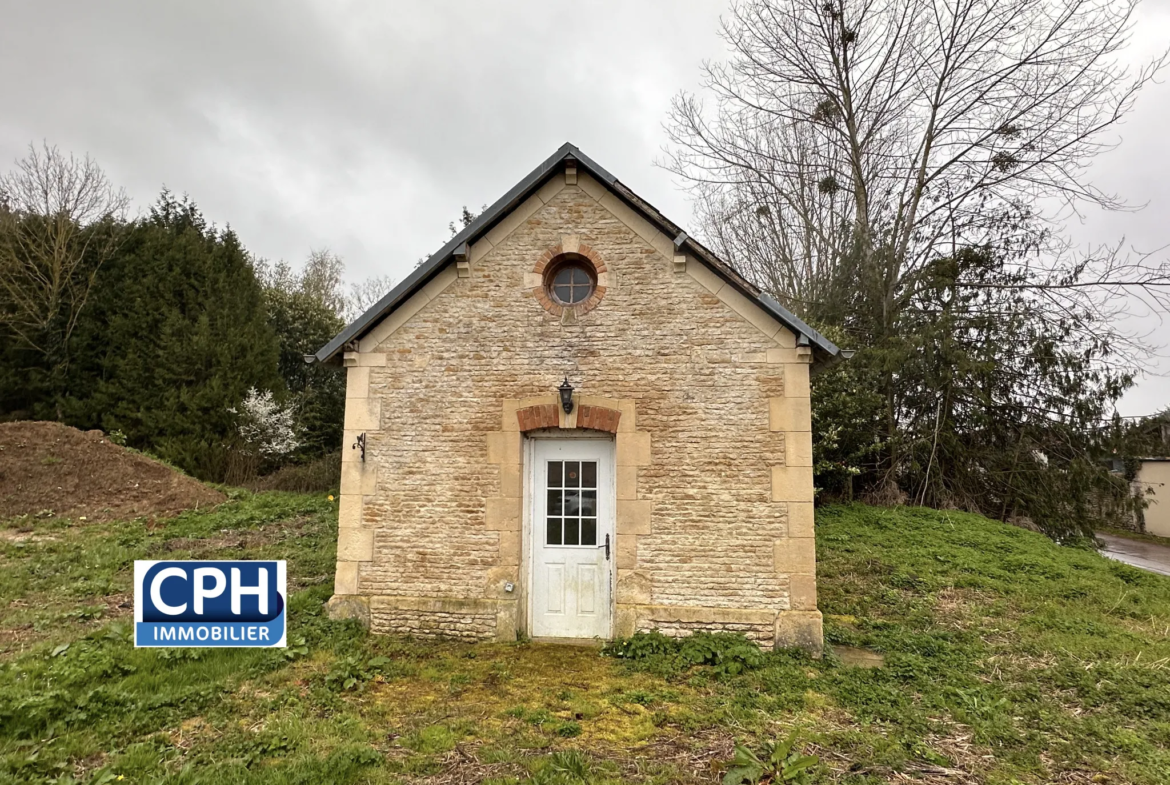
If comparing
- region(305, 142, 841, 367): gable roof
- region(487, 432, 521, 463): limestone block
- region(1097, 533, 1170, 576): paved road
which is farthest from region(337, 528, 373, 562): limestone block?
region(1097, 533, 1170, 576): paved road

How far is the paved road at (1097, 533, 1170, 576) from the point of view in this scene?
17752 millimetres

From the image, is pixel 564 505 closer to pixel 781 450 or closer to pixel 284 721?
pixel 781 450

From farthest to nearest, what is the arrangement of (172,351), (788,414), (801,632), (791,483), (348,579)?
(172,351) → (348,579) → (788,414) → (791,483) → (801,632)

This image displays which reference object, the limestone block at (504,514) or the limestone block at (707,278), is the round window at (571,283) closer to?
the limestone block at (707,278)

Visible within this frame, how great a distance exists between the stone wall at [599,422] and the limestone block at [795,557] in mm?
15

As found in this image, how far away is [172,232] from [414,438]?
58.0 ft

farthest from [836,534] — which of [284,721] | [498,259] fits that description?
[284,721]

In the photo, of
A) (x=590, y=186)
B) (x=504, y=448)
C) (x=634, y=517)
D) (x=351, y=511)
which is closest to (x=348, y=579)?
(x=351, y=511)

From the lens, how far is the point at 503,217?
7.04 m

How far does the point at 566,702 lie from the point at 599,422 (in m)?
2.75

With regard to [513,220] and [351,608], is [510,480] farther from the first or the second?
[513,220]

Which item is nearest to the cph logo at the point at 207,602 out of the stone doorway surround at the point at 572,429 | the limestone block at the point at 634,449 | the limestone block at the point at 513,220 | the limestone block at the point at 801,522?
the stone doorway surround at the point at 572,429

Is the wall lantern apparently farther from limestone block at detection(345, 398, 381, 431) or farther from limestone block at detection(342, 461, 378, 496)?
limestone block at detection(342, 461, 378, 496)

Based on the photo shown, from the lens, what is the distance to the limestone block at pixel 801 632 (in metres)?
6.12
